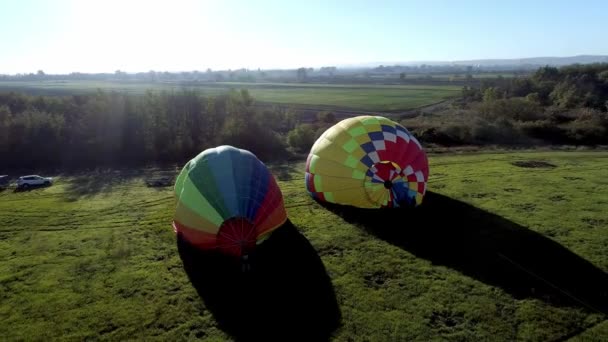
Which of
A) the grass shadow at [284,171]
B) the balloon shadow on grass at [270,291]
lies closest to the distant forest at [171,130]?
the grass shadow at [284,171]

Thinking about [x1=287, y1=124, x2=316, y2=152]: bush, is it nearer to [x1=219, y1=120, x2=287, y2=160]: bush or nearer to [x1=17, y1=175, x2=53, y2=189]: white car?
[x1=219, y1=120, x2=287, y2=160]: bush

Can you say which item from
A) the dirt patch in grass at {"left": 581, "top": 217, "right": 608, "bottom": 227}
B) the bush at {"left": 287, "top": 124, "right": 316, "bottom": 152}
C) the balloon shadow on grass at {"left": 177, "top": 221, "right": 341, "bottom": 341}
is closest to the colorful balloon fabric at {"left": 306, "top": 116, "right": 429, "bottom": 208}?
the balloon shadow on grass at {"left": 177, "top": 221, "right": 341, "bottom": 341}

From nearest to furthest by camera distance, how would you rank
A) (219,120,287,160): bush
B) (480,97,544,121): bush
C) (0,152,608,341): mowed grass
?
(0,152,608,341): mowed grass → (219,120,287,160): bush → (480,97,544,121): bush

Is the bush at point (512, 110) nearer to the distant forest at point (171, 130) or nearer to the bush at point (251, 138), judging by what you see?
the distant forest at point (171, 130)

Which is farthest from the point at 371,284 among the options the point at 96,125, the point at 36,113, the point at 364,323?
the point at 36,113

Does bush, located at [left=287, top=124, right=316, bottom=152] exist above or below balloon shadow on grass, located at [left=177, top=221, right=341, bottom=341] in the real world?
above

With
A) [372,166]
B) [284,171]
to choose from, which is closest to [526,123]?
[284,171]
